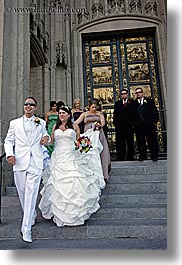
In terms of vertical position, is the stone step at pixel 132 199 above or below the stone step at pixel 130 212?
above

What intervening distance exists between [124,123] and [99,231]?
2963 millimetres

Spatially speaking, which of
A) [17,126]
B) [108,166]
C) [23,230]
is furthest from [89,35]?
[23,230]

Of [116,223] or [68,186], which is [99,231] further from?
[68,186]

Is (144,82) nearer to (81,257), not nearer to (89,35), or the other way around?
(89,35)

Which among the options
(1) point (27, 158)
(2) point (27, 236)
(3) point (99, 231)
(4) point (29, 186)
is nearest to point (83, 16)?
(1) point (27, 158)

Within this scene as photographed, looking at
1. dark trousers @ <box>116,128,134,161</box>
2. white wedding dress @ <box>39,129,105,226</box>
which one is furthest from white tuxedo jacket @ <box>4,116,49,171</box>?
dark trousers @ <box>116,128,134,161</box>

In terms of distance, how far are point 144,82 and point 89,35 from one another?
2520mm

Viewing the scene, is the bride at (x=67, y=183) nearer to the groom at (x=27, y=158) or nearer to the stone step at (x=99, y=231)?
the stone step at (x=99, y=231)

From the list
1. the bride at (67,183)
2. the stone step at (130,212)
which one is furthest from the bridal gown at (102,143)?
the stone step at (130,212)

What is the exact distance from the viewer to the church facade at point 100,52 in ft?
28.5

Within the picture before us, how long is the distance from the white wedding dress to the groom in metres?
0.26

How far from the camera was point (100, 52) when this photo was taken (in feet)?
32.8

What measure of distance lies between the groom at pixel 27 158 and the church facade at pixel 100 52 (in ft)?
15.1

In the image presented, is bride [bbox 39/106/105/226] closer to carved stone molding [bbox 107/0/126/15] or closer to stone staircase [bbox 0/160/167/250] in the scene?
stone staircase [bbox 0/160/167/250]
